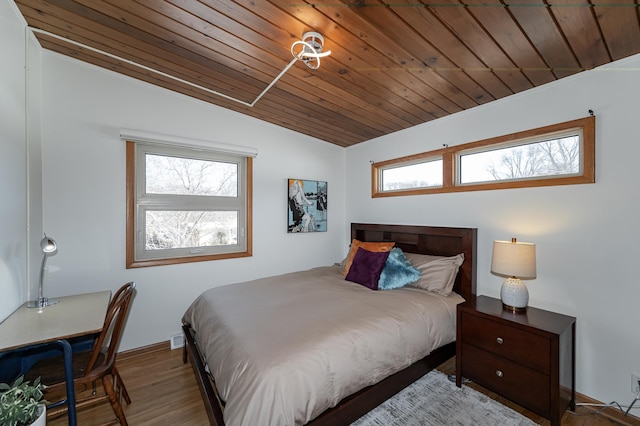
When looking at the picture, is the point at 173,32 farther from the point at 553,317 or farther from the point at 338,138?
the point at 553,317

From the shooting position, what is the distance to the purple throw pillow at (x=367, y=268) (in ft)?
8.23

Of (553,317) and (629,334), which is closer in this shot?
(629,334)

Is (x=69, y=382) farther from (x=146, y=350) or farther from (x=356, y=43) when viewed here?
(x=356, y=43)

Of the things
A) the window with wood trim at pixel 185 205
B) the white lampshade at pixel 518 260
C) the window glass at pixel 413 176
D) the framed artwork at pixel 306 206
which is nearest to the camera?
the white lampshade at pixel 518 260

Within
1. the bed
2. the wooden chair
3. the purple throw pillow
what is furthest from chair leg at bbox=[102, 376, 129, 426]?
the purple throw pillow

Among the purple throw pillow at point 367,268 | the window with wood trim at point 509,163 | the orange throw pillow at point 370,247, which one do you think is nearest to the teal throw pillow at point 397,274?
the purple throw pillow at point 367,268

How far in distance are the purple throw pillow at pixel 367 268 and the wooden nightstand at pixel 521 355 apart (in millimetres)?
742

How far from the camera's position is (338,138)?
3.63 metres

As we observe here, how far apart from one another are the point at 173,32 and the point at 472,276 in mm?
3059

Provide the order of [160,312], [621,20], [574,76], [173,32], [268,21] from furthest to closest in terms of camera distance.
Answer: [160,312] < [574,76] < [173,32] < [268,21] < [621,20]

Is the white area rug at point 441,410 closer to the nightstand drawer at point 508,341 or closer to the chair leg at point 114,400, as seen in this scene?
the nightstand drawer at point 508,341

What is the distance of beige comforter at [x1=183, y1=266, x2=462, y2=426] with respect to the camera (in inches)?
48.7

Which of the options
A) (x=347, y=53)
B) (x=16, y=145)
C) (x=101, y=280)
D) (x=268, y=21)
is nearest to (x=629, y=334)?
(x=347, y=53)

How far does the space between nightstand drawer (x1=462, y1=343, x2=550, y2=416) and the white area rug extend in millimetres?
106
